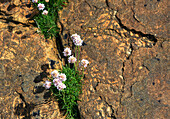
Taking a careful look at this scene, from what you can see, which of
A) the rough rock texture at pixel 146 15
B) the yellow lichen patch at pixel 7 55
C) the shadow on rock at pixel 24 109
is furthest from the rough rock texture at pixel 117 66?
the yellow lichen patch at pixel 7 55

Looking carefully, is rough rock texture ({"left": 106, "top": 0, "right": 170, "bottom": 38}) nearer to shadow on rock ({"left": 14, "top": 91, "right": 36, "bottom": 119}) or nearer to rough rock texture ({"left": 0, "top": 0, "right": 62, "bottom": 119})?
rough rock texture ({"left": 0, "top": 0, "right": 62, "bottom": 119})

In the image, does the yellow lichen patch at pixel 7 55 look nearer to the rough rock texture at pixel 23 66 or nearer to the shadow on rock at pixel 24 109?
the rough rock texture at pixel 23 66

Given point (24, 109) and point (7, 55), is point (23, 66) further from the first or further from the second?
point (24, 109)

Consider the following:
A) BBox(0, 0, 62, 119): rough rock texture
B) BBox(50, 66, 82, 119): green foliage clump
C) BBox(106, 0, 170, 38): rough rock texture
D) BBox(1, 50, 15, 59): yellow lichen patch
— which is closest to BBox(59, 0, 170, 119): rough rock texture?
BBox(106, 0, 170, 38): rough rock texture

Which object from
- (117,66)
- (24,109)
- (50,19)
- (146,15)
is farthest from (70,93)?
(146,15)

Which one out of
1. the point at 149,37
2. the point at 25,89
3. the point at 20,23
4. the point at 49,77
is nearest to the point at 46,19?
the point at 20,23

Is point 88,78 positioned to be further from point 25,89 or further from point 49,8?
point 49,8
